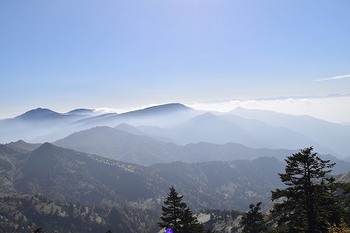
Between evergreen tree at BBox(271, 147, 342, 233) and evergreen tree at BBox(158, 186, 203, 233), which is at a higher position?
evergreen tree at BBox(271, 147, 342, 233)

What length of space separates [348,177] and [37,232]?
211724mm

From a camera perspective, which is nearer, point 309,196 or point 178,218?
point 309,196

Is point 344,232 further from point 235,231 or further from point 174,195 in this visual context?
point 235,231

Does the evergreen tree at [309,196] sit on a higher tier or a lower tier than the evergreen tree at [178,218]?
higher

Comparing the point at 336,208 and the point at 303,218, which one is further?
the point at 303,218

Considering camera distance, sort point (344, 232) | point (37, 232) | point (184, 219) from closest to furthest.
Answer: point (344, 232) → point (184, 219) → point (37, 232)

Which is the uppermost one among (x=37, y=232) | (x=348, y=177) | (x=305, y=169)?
(x=305, y=169)

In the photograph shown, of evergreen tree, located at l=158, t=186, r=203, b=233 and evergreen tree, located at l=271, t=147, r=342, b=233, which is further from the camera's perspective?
evergreen tree, located at l=158, t=186, r=203, b=233

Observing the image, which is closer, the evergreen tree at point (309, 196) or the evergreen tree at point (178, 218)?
the evergreen tree at point (309, 196)

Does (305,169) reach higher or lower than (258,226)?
higher

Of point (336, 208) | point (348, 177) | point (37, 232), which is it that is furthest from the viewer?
point (348, 177)

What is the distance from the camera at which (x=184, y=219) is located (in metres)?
28.7

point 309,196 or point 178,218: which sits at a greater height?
point 309,196

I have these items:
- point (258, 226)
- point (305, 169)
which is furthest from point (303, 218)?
point (258, 226)
